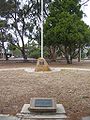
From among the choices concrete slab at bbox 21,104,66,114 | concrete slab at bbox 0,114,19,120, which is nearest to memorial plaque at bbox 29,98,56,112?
concrete slab at bbox 21,104,66,114

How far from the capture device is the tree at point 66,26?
34.1 m

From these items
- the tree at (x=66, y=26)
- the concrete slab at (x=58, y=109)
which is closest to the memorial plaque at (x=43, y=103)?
the concrete slab at (x=58, y=109)

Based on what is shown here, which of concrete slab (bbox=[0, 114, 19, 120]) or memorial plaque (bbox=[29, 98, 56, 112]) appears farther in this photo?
memorial plaque (bbox=[29, 98, 56, 112])

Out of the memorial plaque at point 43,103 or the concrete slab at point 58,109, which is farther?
the memorial plaque at point 43,103

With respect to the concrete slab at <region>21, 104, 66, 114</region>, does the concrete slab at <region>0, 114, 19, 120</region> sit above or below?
below

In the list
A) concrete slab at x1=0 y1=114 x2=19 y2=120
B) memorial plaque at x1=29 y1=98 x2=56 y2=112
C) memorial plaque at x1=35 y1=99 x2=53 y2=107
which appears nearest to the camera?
concrete slab at x1=0 y1=114 x2=19 y2=120

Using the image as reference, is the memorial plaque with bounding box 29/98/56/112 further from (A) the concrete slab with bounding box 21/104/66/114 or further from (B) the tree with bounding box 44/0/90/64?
(B) the tree with bounding box 44/0/90/64

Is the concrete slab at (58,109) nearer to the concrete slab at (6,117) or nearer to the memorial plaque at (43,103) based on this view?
the memorial plaque at (43,103)

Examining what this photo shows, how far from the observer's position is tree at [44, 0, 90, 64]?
34.1 metres

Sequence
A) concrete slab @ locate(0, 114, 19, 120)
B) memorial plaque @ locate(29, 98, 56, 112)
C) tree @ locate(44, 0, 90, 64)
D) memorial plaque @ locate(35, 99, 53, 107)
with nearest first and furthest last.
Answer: concrete slab @ locate(0, 114, 19, 120)
memorial plaque @ locate(29, 98, 56, 112)
memorial plaque @ locate(35, 99, 53, 107)
tree @ locate(44, 0, 90, 64)

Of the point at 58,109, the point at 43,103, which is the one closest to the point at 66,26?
the point at 43,103

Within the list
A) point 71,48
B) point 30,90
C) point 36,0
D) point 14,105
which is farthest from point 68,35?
point 14,105

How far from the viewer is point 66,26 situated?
34.4 metres

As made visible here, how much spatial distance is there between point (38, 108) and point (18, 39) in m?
37.4
